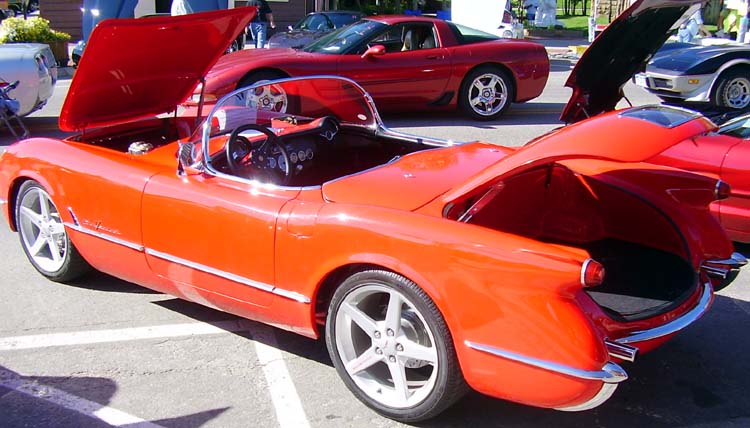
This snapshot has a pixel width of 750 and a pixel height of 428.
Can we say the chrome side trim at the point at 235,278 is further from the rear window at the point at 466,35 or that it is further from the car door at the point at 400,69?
the rear window at the point at 466,35

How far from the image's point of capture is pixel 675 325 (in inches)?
126

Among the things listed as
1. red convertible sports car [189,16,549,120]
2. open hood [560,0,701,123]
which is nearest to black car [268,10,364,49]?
red convertible sports car [189,16,549,120]

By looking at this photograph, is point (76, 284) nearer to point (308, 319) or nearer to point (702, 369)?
point (308, 319)

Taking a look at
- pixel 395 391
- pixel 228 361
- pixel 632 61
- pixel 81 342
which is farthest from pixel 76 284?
pixel 632 61

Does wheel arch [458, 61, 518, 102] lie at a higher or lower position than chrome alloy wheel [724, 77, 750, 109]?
higher

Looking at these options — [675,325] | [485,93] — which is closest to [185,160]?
[675,325]

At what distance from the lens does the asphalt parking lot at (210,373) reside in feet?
11.1

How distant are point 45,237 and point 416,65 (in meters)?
6.23

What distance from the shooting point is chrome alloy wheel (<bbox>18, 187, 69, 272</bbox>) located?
464 centimetres

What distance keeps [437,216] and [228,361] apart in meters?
1.37

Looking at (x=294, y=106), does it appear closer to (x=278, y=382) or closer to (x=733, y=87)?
(x=278, y=382)

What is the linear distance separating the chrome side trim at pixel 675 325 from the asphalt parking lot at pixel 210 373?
46cm

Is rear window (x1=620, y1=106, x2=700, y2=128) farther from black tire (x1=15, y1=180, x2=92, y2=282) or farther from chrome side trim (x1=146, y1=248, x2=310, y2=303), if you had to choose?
black tire (x1=15, y1=180, x2=92, y2=282)

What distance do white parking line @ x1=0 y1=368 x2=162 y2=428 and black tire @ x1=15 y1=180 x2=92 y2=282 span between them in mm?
1000
